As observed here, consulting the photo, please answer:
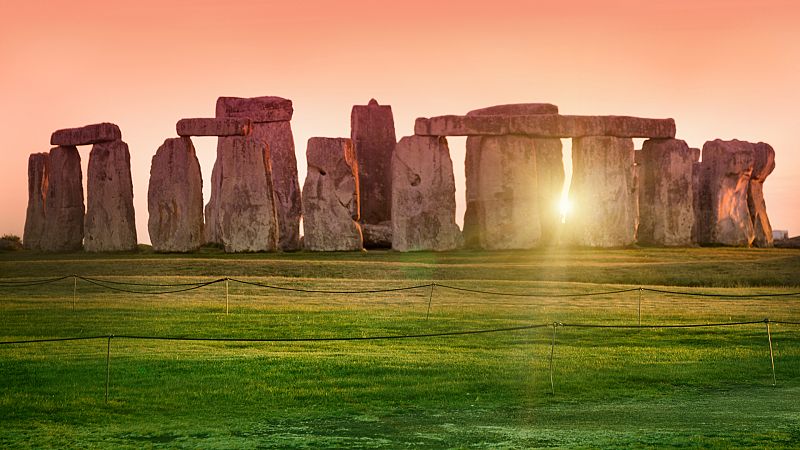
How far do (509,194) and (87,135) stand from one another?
13.8 metres

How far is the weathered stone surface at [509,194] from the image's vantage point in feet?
119

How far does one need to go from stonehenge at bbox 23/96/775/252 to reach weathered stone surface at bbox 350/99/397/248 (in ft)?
0.15

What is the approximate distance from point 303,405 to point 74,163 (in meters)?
26.8

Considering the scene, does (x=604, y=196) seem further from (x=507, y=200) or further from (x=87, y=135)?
(x=87, y=135)

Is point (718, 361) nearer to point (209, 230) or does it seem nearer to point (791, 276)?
point (791, 276)

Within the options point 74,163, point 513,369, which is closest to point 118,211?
point 74,163

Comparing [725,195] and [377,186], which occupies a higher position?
[377,186]

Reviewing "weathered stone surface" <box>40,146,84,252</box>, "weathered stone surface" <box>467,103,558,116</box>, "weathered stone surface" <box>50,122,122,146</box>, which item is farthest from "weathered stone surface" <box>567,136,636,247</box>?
"weathered stone surface" <box>40,146,84,252</box>

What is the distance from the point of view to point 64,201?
3866cm

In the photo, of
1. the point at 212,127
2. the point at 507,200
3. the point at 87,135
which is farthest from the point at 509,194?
the point at 87,135

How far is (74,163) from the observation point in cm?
3888

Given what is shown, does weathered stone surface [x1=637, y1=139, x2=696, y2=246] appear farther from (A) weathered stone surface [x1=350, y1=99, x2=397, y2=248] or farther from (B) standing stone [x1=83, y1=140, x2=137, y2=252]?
(B) standing stone [x1=83, y1=140, x2=137, y2=252]

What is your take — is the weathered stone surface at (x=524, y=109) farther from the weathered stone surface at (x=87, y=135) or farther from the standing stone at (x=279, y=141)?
the weathered stone surface at (x=87, y=135)

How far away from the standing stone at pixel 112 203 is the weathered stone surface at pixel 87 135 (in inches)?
11.3
